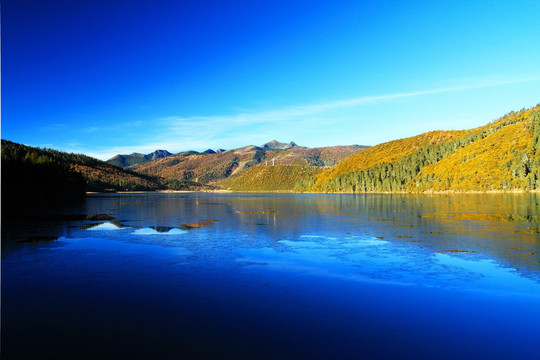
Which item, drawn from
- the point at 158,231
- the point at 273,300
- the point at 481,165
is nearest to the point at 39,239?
the point at 158,231

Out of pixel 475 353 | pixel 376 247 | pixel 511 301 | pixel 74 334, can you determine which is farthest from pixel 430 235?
pixel 74 334

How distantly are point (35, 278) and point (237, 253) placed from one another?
10.5m

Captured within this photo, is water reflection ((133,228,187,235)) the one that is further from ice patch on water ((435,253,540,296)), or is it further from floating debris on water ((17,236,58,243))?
ice patch on water ((435,253,540,296))

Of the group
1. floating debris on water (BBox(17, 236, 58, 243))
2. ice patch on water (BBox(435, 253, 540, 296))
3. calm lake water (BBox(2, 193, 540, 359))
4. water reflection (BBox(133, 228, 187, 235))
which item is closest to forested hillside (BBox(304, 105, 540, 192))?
calm lake water (BBox(2, 193, 540, 359))

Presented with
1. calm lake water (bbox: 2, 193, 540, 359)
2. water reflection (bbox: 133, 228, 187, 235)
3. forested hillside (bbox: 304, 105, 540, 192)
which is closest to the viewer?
calm lake water (bbox: 2, 193, 540, 359)

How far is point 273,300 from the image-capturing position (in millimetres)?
12727

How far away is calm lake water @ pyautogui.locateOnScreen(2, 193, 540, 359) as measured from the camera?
9.05m

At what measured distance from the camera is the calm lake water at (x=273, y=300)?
905 cm

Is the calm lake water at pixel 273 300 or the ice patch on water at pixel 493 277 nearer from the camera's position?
the calm lake water at pixel 273 300

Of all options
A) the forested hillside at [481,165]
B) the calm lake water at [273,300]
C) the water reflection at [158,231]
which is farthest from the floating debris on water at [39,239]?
the forested hillside at [481,165]

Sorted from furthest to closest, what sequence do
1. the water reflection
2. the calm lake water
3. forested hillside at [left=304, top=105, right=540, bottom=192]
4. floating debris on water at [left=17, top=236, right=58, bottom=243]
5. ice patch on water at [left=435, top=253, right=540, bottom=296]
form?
forested hillside at [left=304, top=105, right=540, bottom=192] < the water reflection < floating debris on water at [left=17, top=236, right=58, bottom=243] < ice patch on water at [left=435, top=253, right=540, bottom=296] < the calm lake water

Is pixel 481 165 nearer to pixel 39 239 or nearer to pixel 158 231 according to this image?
pixel 158 231

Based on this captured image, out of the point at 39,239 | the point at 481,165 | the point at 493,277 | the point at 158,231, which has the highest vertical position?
the point at 481,165

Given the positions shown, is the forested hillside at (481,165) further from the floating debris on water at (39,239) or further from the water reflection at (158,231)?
the floating debris on water at (39,239)
